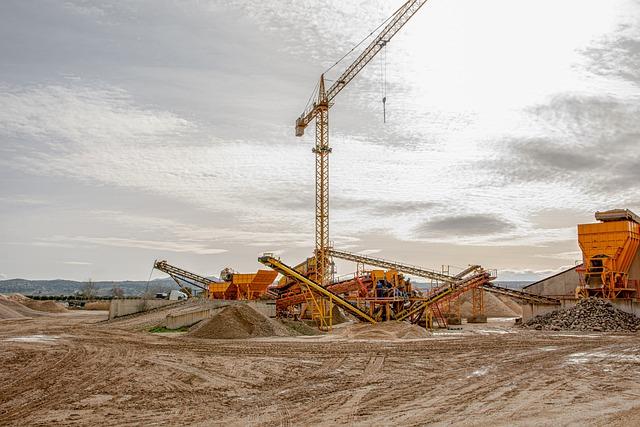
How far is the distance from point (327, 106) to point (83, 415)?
54.5 m

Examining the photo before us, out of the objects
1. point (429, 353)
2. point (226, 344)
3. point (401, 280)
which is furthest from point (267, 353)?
point (401, 280)

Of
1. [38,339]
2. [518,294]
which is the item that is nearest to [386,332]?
[518,294]

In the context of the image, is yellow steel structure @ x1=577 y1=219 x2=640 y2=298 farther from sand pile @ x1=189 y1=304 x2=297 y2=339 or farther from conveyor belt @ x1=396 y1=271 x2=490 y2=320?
sand pile @ x1=189 y1=304 x2=297 y2=339

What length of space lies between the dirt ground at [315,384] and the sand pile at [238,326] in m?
3.46

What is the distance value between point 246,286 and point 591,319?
2330 cm

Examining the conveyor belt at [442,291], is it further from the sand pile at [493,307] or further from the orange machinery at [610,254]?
the sand pile at [493,307]

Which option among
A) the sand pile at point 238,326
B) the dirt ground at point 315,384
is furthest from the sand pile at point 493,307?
the dirt ground at point 315,384

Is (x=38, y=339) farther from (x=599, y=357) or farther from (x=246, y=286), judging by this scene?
(x=599, y=357)

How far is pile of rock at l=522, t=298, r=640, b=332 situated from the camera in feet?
102

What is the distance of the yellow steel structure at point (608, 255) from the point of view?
115 feet

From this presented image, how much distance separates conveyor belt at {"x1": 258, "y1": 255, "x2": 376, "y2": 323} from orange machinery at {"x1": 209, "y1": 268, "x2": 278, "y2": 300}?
401 inches

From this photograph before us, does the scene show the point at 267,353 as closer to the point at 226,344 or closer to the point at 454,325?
the point at 226,344

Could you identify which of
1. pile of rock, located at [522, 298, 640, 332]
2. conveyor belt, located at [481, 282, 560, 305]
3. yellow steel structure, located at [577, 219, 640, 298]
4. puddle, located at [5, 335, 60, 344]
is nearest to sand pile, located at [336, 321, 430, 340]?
pile of rock, located at [522, 298, 640, 332]

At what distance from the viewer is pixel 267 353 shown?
1906 cm
